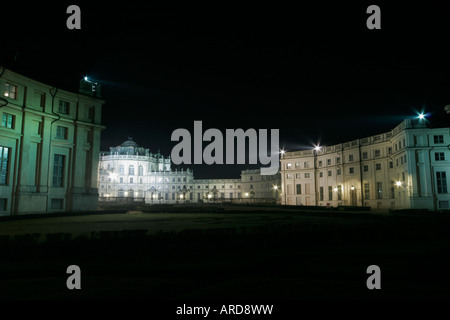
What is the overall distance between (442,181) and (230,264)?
46.1 metres

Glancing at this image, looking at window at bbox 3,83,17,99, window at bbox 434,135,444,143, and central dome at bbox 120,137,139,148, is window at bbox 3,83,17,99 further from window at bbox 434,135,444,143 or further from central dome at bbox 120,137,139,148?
central dome at bbox 120,137,139,148

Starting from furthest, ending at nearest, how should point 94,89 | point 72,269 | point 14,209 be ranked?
point 94,89 < point 14,209 < point 72,269

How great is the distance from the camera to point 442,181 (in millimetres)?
45344

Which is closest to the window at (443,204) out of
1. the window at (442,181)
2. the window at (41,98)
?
the window at (442,181)

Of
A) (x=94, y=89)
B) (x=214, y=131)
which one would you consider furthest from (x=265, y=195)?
(x=94, y=89)

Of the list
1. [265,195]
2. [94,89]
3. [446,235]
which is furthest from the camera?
[265,195]

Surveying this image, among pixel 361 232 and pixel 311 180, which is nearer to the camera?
pixel 361 232

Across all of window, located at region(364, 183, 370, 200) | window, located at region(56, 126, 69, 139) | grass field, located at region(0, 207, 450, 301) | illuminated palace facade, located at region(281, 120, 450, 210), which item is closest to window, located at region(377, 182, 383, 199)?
illuminated palace facade, located at region(281, 120, 450, 210)

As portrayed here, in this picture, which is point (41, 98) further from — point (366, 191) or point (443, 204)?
point (366, 191)

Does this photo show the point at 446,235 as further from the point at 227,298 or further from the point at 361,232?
the point at 227,298

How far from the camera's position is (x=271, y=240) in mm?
13508

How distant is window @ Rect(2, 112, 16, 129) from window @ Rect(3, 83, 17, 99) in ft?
5.71

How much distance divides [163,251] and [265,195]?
317ft
